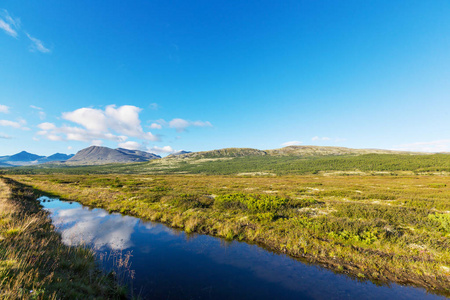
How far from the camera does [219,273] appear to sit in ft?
35.2

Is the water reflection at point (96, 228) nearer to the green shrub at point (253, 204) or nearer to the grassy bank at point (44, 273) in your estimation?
the grassy bank at point (44, 273)

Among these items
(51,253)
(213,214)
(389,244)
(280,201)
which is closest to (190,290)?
(51,253)

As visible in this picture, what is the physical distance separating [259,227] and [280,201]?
793cm

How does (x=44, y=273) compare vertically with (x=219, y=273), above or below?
above

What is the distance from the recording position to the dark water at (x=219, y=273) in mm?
9062

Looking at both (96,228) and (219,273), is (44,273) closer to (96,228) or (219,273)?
(219,273)

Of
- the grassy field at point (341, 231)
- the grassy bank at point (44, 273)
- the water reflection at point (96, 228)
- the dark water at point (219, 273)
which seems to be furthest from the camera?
the water reflection at point (96, 228)

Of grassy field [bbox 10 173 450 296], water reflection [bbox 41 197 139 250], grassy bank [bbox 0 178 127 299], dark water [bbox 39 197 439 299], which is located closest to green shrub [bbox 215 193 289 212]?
grassy field [bbox 10 173 450 296]

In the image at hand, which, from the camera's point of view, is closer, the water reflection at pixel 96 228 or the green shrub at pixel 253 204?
the water reflection at pixel 96 228

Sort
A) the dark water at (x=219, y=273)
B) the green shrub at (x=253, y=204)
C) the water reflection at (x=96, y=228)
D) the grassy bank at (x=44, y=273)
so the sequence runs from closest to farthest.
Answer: the grassy bank at (x=44, y=273) → the dark water at (x=219, y=273) → the water reflection at (x=96, y=228) → the green shrub at (x=253, y=204)

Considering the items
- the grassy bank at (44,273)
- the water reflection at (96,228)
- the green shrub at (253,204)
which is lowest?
the water reflection at (96,228)

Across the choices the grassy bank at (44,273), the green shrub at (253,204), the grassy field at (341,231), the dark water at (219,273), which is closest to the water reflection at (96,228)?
the dark water at (219,273)

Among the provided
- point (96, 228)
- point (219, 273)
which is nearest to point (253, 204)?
point (219, 273)

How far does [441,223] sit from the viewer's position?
582 inches
